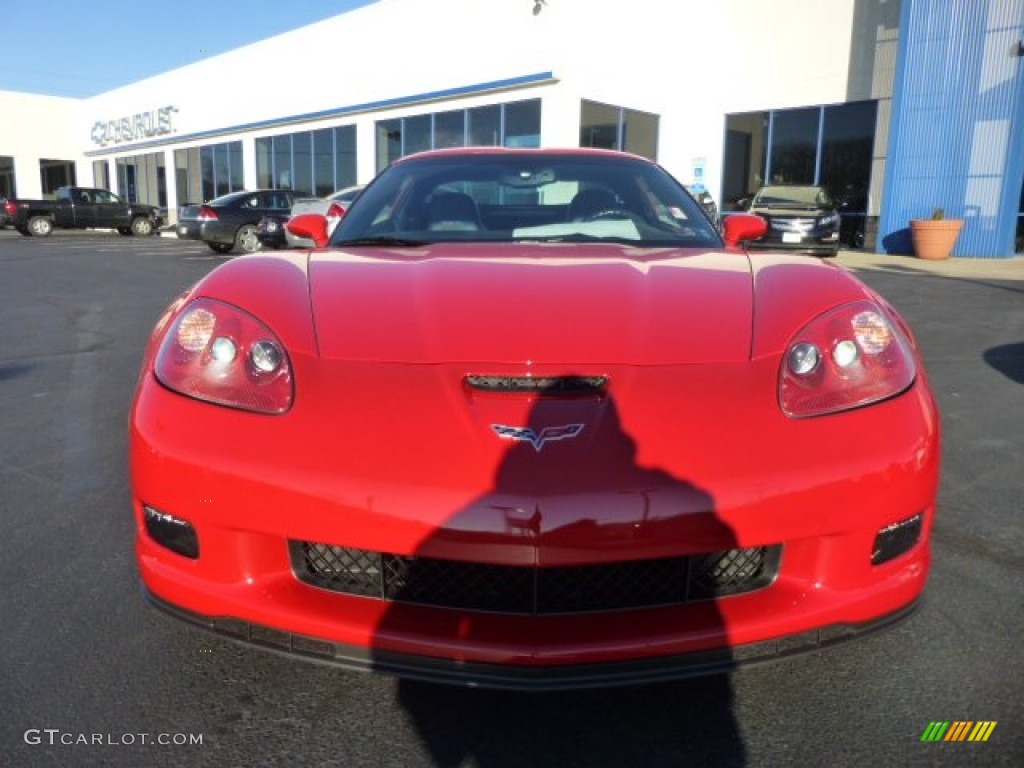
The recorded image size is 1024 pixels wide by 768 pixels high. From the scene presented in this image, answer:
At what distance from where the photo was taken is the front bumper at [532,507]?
1532 mm

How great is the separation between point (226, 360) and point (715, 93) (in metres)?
20.0

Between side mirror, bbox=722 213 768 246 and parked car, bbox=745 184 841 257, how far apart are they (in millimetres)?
11689

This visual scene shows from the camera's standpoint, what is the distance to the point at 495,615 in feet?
5.28

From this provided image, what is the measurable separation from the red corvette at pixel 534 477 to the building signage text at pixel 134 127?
1348 inches

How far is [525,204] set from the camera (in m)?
3.25

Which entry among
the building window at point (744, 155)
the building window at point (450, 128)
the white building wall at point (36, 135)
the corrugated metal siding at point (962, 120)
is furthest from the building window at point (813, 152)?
the white building wall at point (36, 135)

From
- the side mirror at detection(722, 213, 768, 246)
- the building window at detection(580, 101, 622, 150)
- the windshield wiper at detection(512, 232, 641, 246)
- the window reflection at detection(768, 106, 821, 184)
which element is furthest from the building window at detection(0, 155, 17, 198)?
the side mirror at detection(722, 213, 768, 246)

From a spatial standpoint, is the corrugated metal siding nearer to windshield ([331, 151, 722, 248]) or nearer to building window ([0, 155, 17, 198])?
windshield ([331, 151, 722, 248])

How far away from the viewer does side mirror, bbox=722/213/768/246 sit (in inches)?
122

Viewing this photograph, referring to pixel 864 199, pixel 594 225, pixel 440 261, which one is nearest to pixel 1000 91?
pixel 864 199

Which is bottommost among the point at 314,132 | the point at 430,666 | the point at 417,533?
the point at 430,666

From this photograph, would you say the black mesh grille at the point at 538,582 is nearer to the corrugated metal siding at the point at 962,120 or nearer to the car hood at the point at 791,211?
the car hood at the point at 791,211

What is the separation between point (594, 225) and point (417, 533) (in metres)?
1.78

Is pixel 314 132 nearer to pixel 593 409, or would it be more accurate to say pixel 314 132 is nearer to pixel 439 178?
pixel 439 178
